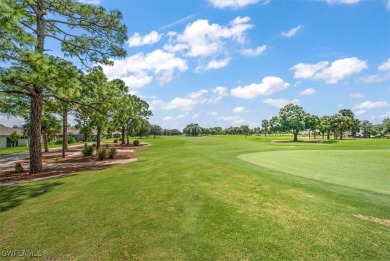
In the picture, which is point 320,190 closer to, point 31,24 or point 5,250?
point 5,250

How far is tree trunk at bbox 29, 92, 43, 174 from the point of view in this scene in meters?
17.0

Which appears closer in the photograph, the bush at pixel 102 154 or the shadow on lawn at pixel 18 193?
the shadow on lawn at pixel 18 193

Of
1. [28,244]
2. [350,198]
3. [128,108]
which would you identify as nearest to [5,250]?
[28,244]

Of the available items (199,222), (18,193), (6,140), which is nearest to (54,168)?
(18,193)

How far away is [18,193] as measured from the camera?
10984 mm

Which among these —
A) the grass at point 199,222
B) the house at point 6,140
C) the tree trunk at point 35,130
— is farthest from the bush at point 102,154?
the house at point 6,140

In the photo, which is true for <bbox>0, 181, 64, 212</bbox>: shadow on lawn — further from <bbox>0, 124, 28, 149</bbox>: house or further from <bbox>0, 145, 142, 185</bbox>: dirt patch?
<bbox>0, 124, 28, 149</bbox>: house

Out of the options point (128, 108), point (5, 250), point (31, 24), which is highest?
point (31, 24)

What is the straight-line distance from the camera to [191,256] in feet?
16.6

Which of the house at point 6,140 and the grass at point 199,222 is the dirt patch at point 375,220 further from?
the house at point 6,140

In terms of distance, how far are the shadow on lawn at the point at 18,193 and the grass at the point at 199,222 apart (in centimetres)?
8

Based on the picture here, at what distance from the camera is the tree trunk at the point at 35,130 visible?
17.0 metres

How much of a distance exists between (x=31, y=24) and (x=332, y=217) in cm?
1922

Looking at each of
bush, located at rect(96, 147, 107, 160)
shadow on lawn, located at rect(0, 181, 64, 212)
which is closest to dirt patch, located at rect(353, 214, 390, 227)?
shadow on lawn, located at rect(0, 181, 64, 212)
